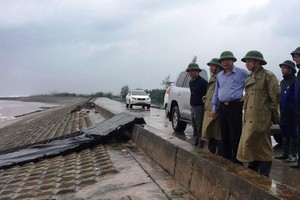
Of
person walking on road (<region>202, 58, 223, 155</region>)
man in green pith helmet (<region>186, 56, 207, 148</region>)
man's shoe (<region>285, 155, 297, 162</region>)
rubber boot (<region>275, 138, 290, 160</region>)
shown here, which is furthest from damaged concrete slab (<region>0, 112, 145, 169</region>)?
man's shoe (<region>285, 155, 297, 162</region>)

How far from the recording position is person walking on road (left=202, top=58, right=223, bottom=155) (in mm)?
6477

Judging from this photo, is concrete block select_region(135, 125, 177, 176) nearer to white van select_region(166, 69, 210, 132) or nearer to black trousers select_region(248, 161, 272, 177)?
black trousers select_region(248, 161, 272, 177)

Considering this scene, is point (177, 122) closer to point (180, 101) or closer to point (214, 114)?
point (180, 101)

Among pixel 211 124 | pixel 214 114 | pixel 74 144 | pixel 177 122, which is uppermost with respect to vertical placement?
pixel 214 114

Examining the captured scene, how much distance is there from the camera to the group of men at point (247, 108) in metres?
4.90

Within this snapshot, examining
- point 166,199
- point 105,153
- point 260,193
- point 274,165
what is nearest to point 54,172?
point 105,153

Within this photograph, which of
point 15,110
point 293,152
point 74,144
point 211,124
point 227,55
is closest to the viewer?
point 227,55

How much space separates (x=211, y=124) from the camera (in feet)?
21.3

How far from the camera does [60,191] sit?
6.17 meters

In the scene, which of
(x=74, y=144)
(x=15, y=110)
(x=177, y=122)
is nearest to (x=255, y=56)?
(x=74, y=144)

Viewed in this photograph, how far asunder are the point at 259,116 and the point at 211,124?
164 cm

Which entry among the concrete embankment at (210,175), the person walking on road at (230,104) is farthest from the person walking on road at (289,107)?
the concrete embankment at (210,175)

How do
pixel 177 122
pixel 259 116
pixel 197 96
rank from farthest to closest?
pixel 177 122 → pixel 197 96 → pixel 259 116

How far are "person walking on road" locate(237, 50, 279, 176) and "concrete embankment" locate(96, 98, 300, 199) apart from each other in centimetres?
37
